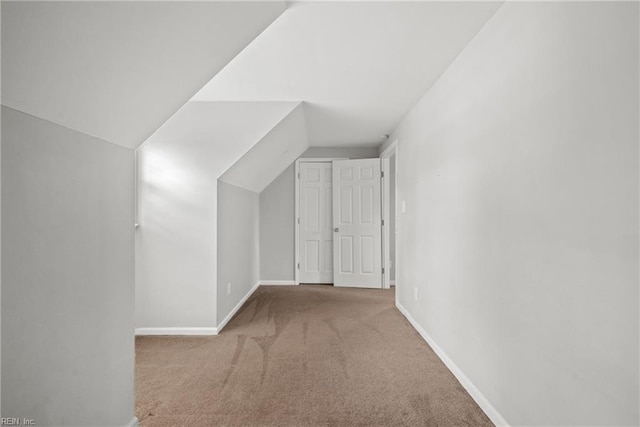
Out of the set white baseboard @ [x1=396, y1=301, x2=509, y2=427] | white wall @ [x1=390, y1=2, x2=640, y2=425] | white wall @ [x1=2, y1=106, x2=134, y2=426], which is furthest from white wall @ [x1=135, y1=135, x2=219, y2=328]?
white wall @ [x1=390, y1=2, x2=640, y2=425]

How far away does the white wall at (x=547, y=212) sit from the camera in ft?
3.76

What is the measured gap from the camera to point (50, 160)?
4.15 feet

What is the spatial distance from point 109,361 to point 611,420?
6.16 ft

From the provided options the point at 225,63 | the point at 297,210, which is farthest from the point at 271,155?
the point at 225,63

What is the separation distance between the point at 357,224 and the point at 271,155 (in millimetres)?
1954

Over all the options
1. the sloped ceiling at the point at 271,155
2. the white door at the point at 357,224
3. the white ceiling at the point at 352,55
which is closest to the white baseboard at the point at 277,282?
the white door at the point at 357,224

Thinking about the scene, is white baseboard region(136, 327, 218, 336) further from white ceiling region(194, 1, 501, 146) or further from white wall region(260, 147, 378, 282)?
white wall region(260, 147, 378, 282)

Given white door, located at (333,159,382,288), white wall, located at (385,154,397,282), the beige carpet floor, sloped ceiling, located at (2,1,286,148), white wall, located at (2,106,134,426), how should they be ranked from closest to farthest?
sloped ceiling, located at (2,1,286,148), white wall, located at (2,106,134,426), the beige carpet floor, white door, located at (333,159,382,288), white wall, located at (385,154,397,282)

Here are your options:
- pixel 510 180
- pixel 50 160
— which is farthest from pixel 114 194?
pixel 510 180

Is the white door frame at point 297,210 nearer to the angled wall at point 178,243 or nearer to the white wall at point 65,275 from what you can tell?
the angled wall at point 178,243

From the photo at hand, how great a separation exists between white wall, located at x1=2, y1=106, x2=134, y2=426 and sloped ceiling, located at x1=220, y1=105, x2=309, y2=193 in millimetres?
1997

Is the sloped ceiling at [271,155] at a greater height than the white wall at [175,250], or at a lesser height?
greater

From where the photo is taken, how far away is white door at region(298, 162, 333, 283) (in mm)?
6086

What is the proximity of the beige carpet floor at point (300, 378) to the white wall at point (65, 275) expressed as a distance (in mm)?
527
